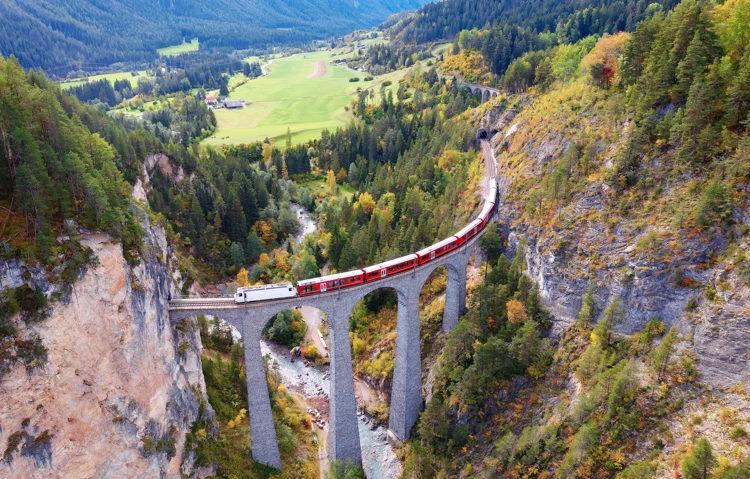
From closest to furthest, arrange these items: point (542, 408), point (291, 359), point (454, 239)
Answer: point (542, 408) → point (454, 239) → point (291, 359)

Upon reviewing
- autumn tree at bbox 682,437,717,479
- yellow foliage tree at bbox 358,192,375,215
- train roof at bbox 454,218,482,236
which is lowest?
yellow foliage tree at bbox 358,192,375,215

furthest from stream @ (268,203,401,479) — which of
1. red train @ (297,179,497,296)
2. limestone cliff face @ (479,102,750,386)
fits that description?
limestone cliff face @ (479,102,750,386)

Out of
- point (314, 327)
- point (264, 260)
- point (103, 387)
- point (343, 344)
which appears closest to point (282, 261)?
point (264, 260)

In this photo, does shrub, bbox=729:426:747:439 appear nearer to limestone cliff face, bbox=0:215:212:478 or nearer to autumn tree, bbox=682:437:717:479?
autumn tree, bbox=682:437:717:479

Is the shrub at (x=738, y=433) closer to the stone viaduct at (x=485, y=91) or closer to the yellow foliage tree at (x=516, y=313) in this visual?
the yellow foliage tree at (x=516, y=313)

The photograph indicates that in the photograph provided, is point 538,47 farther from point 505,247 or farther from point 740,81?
point 740,81

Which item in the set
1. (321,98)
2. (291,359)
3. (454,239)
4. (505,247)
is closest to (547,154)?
(505,247)
